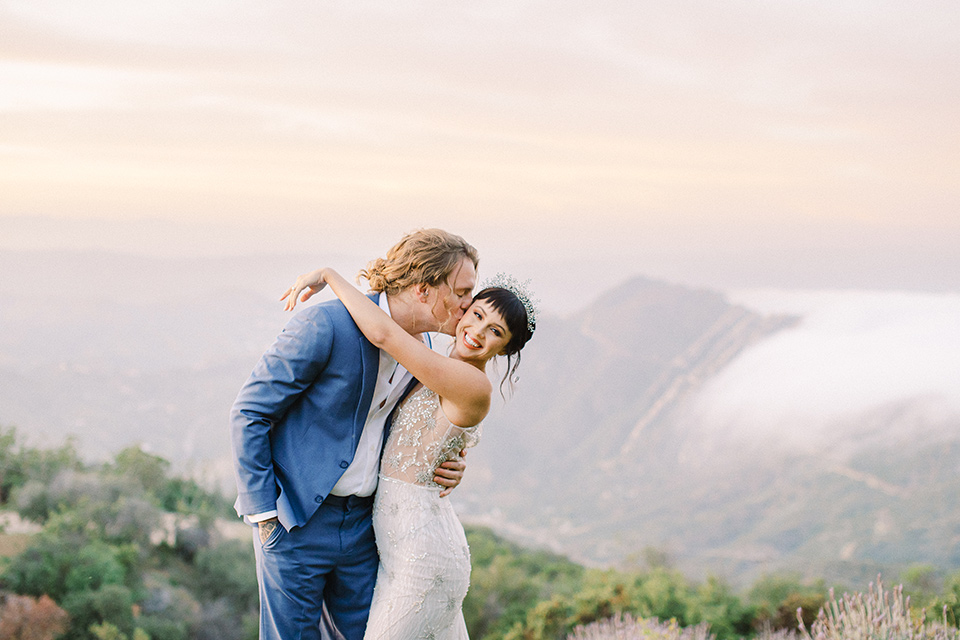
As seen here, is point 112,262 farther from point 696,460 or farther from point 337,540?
point 337,540

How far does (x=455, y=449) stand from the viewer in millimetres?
3082

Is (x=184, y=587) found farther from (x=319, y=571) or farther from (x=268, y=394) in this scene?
(x=268, y=394)

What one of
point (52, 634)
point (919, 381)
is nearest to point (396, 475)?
point (52, 634)

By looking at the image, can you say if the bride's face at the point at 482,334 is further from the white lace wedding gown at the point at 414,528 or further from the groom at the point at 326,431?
the white lace wedding gown at the point at 414,528

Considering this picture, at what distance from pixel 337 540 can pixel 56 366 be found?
7950 cm

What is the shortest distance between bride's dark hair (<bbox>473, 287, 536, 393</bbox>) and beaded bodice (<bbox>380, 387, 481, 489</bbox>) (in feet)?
1.10

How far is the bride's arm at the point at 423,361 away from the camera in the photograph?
2740mm

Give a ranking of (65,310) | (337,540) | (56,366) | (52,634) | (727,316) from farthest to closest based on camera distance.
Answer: (727,316) → (65,310) → (56,366) → (52,634) → (337,540)

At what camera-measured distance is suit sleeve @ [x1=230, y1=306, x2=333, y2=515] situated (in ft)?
8.93

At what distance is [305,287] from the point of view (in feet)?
9.83

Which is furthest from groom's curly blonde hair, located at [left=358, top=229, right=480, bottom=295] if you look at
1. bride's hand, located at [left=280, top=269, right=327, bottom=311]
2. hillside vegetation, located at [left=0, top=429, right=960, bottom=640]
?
hillside vegetation, located at [left=0, top=429, right=960, bottom=640]

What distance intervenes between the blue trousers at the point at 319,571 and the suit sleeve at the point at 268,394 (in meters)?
0.22

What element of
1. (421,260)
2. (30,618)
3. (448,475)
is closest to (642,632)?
(448,475)

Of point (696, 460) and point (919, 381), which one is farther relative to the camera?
point (919, 381)
